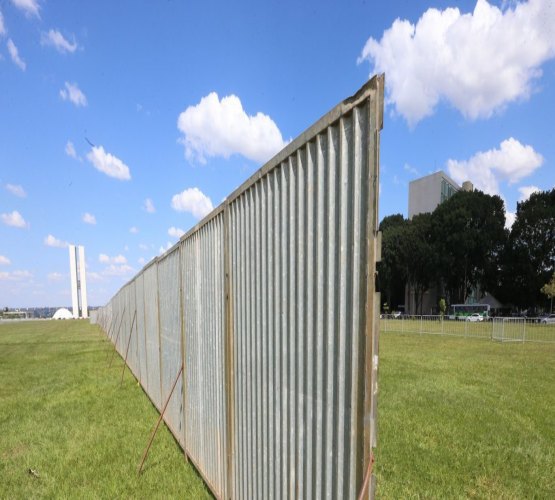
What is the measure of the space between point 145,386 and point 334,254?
25.1 ft

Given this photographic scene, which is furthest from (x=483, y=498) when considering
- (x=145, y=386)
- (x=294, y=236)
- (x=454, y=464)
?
(x=145, y=386)

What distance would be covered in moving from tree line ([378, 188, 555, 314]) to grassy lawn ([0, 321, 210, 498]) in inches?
1663

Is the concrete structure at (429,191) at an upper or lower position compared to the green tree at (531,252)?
upper

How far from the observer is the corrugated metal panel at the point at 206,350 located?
3.31 m

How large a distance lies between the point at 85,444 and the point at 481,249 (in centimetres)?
4914

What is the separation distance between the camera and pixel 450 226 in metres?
46.2

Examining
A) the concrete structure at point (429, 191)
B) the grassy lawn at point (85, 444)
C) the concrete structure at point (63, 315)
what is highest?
the concrete structure at point (429, 191)

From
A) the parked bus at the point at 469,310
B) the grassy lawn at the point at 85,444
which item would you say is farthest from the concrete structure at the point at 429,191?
the grassy lawn at the point at 85,444

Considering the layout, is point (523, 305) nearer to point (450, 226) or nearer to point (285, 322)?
point (450, 226)

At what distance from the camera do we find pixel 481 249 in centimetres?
4541

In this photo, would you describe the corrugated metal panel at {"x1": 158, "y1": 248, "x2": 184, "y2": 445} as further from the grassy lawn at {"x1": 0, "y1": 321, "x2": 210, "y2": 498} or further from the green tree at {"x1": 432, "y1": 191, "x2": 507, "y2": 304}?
the green tree at {"x1": 432, "y1": 191, "x2": 507, "y2": 304}

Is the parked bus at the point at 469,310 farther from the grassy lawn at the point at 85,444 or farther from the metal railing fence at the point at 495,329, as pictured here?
the grassy lawn at the point at 85,444

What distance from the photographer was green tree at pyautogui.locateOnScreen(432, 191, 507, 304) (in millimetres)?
45250

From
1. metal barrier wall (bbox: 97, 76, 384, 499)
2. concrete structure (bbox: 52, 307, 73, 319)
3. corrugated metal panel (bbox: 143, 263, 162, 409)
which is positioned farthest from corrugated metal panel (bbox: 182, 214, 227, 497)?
concrete structure (bbox: 52, 307, 73, 319)
